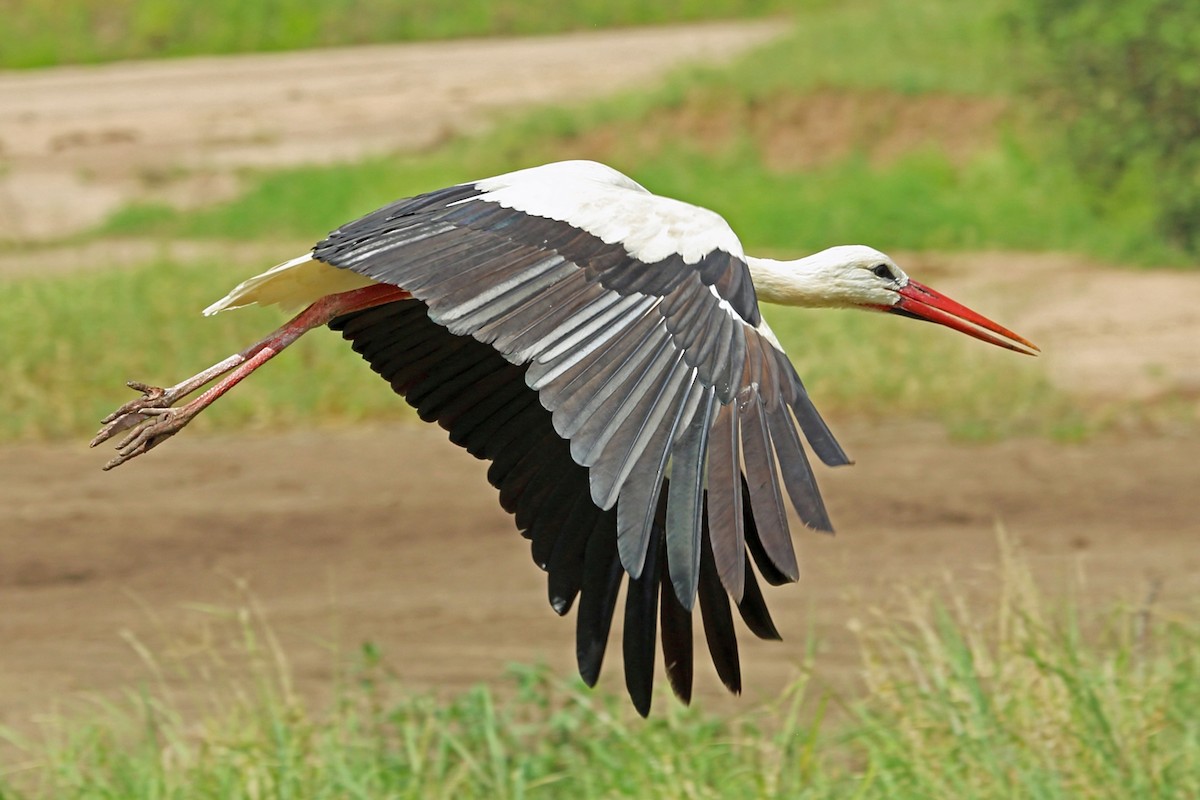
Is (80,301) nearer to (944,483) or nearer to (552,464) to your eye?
(944,483)

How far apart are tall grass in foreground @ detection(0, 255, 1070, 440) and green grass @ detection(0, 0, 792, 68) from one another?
11.3 meters

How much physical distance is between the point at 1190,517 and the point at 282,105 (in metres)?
11.6

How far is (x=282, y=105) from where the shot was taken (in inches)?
658

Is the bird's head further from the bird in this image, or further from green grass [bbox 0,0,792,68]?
green grass [bbox 0,0,792,68]

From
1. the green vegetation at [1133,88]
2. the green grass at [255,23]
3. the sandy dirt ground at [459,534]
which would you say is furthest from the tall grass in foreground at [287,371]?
the green grass at [255,23]

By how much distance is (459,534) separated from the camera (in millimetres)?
6875

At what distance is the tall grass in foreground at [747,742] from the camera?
12.3 feet

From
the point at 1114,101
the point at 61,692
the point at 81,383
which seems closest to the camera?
the point at 61,692

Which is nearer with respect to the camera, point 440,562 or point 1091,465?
point 440,562

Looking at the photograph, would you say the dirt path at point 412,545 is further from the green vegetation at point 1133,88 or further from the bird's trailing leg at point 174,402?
the green vegetation at point 1133,88

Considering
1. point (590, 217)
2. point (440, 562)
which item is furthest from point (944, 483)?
point (590, 217)

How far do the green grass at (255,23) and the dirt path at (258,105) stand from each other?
42 centimetres

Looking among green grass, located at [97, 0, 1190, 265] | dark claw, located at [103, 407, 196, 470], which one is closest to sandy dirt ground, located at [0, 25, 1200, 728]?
dark claw, located at [103, 407, 196, 470]


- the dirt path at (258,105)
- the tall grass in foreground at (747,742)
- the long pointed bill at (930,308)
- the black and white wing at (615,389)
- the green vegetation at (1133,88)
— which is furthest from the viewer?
the dirt path at (258,105)
